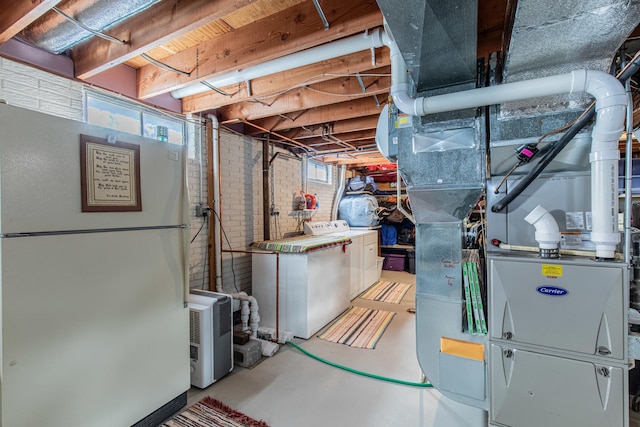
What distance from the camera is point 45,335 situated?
55.4 inches

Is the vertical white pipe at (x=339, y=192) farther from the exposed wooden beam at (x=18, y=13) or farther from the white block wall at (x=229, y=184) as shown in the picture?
the exposed wooden beam at (x=18, y=13)

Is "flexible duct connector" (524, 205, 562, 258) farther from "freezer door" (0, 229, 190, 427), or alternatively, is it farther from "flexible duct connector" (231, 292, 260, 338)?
"flexible duct connector" (231, 292, 260, 338)

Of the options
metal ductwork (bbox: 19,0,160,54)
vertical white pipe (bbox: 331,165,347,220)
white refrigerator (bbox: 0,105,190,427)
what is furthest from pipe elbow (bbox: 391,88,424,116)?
vertical white pipe (bbox: 331,165,347,220)

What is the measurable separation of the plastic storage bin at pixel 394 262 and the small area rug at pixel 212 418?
205 inches

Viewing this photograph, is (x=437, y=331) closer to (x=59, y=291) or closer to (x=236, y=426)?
(x=236, y=426)

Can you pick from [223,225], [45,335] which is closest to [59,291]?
[45,335]

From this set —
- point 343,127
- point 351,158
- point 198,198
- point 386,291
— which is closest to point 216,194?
point 198,198

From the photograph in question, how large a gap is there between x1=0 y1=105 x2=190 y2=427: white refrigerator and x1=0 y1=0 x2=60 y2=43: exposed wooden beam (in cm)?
59

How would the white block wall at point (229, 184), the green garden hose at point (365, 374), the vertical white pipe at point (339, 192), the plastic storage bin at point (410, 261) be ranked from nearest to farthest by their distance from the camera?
the white block wall at point (229, 184), the green garden hose at point (365, 374), the vertical white pipe at point (339, 192), the plastic storage bin at point (410, 261)

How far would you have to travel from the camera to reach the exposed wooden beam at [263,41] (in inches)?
66.8

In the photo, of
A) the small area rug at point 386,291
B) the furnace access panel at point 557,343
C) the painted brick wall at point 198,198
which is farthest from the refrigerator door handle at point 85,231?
the small area rug at point 386,291

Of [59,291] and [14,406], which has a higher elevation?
[59,291]

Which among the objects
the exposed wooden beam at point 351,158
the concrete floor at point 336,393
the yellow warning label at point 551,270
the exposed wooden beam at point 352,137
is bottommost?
the concrete floor at point 336,393

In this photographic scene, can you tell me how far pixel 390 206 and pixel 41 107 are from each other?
6.02m
